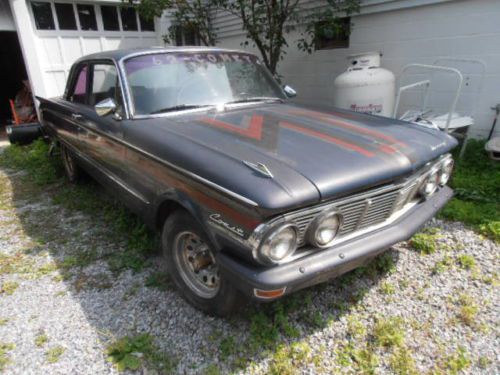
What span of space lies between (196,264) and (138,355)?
0.64 meters

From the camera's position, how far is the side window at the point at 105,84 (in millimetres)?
3053

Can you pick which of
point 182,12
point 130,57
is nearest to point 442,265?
point 130,57

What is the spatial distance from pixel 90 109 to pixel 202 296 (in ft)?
7.53

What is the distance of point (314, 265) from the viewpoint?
6.21ft

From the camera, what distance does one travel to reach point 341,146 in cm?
228

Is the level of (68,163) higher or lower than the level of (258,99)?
lower

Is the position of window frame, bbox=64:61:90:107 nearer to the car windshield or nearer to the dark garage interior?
the car windshield

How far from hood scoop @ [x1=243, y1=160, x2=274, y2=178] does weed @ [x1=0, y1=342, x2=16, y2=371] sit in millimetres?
1878

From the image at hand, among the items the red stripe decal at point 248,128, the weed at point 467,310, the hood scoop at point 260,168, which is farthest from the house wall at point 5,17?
the weed at point 467,310

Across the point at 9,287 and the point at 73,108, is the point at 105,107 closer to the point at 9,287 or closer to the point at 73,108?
the point at 73,108

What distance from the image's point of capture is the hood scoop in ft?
6.11

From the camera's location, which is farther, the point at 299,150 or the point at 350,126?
the point at 350,126

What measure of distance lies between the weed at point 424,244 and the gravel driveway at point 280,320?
0.06 feet

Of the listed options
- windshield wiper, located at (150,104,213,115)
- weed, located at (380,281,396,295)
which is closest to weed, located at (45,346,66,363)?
windshield wiper, located at (150,104,213,115)
